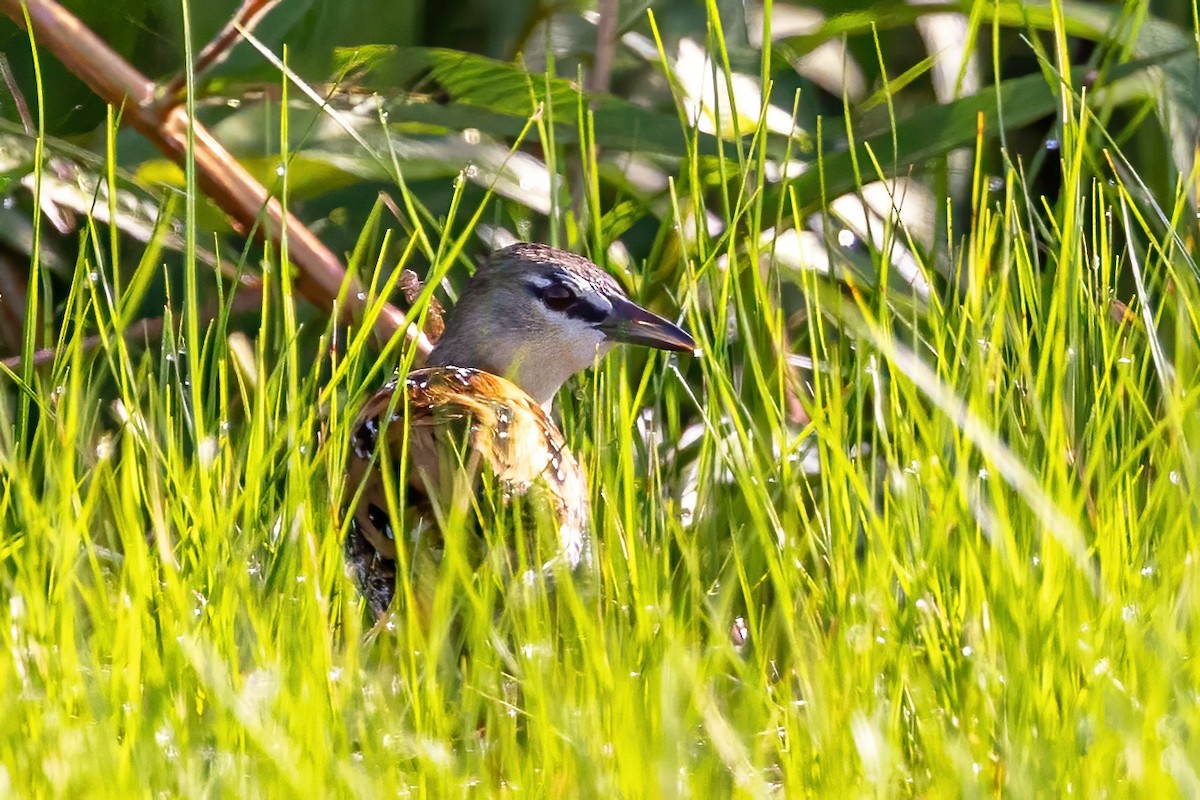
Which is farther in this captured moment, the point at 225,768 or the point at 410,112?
the point at 410,112

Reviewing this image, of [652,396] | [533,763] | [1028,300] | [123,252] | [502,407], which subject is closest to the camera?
[533,763]

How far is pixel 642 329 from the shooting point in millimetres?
2945

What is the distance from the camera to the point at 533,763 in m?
1.84

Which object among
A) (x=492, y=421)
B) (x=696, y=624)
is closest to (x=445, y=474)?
(x=492, y=421)

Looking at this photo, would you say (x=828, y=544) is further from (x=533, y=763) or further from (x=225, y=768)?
(x=225, y=768)

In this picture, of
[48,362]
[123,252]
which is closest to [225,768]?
[48,362]

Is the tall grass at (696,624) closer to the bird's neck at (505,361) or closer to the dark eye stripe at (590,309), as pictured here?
the dark eye stripe at (590,309)

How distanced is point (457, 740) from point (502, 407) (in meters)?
0.75

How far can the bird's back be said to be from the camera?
2473 millimetres

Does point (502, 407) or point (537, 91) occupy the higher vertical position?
point (537, 91)

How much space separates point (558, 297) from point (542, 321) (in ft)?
0.30

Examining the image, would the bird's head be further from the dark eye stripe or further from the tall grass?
the tall grass

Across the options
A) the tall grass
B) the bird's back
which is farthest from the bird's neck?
the tall grass

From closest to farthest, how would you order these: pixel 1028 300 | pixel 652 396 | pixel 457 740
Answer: pixel 457 740 < pixel 1028 300 < pixel 652 396
